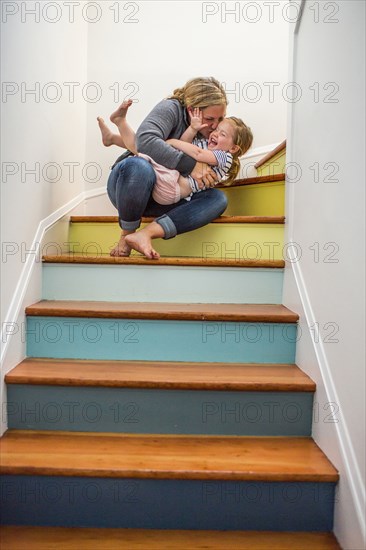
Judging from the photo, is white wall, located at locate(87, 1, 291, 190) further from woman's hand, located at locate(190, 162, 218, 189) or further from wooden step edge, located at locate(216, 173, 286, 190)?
woman's hand, located at locate(190, 162, 218, 189)

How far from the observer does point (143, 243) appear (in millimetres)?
1916

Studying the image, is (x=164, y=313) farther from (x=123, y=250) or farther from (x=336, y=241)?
(x=336, y=241)

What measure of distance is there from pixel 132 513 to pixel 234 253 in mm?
1170

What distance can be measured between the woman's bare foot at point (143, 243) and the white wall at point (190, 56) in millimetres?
1190

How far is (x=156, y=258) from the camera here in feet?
6.18

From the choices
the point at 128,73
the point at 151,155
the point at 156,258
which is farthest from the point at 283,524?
the point at 128,73

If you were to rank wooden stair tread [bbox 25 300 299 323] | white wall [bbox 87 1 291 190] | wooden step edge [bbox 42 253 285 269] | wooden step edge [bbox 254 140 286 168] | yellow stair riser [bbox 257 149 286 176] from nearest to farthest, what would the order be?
wooden stair tread [bbox 25 300 299 323] < wooden step edge [bbox 42 253 285 269] < wooden step edge [bbox 254 140 286 168] < yellow stair riser [bbox 257 149 286 176] < white wall [bbox 87 1 291 190]

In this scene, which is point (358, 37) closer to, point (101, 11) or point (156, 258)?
point (156, 258)

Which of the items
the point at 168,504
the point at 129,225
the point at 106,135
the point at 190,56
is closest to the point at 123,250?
the point at 129,225

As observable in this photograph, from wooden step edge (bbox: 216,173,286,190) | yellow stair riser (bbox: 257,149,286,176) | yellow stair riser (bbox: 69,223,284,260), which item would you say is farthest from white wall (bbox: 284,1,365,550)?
yellow stair riser (bbox: 257,149,286,176)

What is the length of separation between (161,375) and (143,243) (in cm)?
60

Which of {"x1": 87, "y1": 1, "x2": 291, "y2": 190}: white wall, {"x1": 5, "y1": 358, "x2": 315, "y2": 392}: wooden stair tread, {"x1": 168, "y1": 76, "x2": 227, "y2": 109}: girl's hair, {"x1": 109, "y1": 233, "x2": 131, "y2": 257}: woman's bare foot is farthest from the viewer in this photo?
{"x1": 87, "y1": 1, "x2": 291, "y2": 190}: white wall

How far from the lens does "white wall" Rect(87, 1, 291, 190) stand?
3.00 m

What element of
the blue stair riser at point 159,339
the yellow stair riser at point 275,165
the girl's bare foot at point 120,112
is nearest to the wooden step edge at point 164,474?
the blue stair riser at point 159,339
